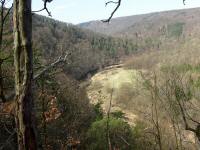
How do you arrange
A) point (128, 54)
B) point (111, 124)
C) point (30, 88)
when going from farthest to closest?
point (128, 54) < point (111, 124) < point (30, 88)

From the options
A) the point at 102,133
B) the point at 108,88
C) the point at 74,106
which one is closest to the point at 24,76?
the point at 74,106

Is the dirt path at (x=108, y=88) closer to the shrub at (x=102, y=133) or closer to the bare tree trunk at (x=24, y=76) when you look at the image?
the shrub at (x=102, y=133)

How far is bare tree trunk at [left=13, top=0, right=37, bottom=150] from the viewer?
Result: 288 cm

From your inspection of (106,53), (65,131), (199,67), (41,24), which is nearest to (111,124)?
(65,131)

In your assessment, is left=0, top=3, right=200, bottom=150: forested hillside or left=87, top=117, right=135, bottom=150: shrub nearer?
left=0, top=3, right=200, bottom=150: forested hillside

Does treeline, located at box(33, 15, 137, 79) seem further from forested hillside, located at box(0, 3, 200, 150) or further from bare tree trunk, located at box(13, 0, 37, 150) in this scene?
bare tree trunk, located at box(13, 0, 37, 150)

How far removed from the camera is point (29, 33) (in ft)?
9.59

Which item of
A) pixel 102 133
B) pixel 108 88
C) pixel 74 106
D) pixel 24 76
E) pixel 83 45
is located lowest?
pixel 108 88

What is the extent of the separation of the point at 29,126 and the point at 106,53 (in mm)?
144489

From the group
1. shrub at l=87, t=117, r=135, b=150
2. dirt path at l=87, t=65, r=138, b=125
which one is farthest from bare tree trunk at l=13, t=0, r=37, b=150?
dirt path at l=87, t=65, r=138, b=125

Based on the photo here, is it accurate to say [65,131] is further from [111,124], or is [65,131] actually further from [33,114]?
[33,114]

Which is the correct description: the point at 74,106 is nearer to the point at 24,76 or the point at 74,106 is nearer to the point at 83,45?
the point at 24,76

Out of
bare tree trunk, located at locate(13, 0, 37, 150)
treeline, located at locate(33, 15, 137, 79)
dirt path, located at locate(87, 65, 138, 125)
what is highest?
bare tree trunk, located at locate(13, 0, 37, 150)

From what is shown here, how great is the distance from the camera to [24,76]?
2.90m
